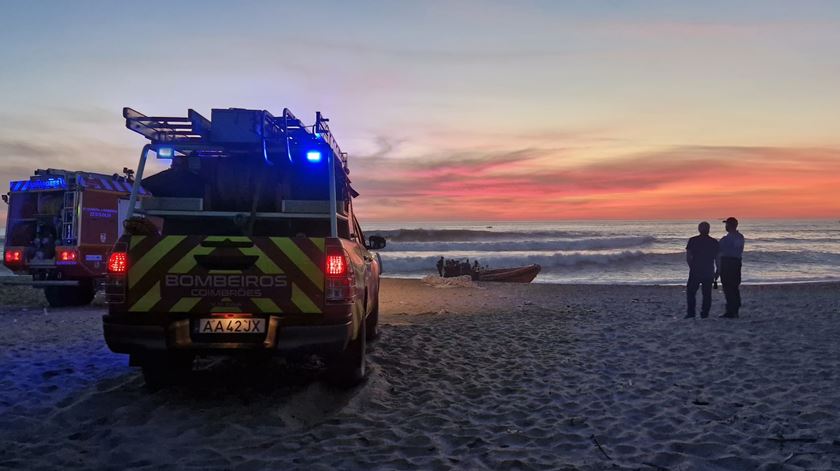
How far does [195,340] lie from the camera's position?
4.41m

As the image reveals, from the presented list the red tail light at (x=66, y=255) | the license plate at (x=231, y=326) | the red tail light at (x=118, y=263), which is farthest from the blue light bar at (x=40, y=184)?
the license plate at (x=231, y=326)

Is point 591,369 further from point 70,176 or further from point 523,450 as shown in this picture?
point 70,176

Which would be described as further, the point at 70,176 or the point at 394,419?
the point at 70,176

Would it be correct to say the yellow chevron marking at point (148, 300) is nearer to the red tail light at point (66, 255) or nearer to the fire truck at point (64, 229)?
the fire truck at point (64, 229)

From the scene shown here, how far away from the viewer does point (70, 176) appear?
11734 millimetres

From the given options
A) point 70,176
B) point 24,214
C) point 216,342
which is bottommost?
point 216,342

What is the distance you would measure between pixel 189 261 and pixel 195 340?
622mm

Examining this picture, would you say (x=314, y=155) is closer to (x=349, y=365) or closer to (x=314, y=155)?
(x=314, y=155)

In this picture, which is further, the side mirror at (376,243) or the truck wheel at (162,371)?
the side mirror at (376,243)

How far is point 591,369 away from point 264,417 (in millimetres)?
3654

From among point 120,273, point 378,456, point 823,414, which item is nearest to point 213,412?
point 120,273

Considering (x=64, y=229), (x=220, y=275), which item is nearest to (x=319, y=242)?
(x=220, y=275)

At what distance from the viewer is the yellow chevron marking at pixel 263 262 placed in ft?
14.3

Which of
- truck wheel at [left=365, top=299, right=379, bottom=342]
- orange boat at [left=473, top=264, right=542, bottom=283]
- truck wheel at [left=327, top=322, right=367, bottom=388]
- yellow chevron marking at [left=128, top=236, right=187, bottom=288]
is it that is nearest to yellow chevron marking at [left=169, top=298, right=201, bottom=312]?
yellow chevron marking at [left=128, top=236, right=187, bottom=288]
